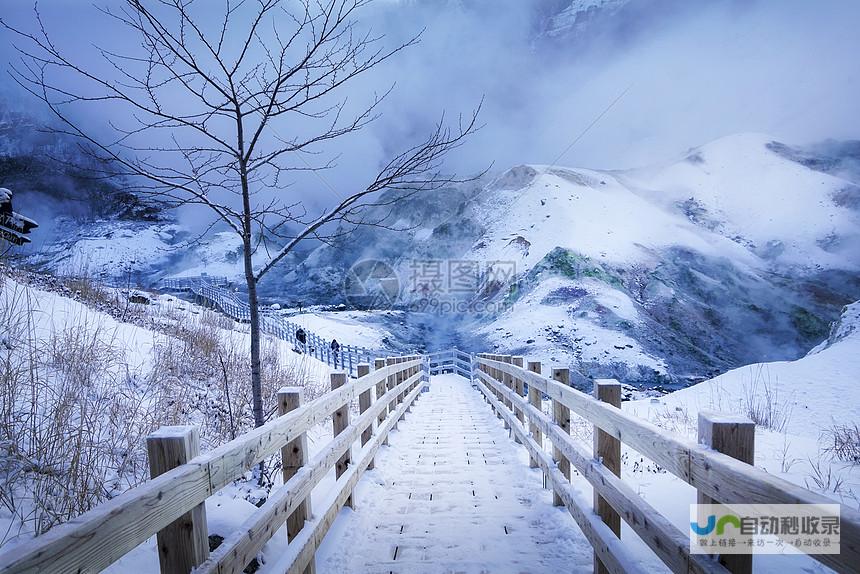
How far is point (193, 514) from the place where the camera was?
1.49 m

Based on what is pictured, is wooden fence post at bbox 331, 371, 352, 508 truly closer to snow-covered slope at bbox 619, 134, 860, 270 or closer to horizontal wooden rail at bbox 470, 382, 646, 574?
horizontal wooden rail at bbox 470, 382, 646, 574

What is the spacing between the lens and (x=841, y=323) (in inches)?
524

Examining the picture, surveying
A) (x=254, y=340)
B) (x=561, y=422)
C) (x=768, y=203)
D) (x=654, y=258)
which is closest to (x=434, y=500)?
(x=561, y=422)

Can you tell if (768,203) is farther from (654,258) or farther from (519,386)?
(519,386)

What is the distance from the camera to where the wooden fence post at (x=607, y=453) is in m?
2.52

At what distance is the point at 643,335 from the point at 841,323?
31.4ft

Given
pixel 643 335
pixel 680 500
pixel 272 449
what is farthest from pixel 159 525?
pixel 643 335

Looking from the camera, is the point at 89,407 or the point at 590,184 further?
the point at 590,184

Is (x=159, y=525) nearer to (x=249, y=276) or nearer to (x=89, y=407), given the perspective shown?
(x=249, y=276)

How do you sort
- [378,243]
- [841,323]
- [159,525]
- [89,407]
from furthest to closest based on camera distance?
[378,243] < [841,323] < [89,407] < [159,525]

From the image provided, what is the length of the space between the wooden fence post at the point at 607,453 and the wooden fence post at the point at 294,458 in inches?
71.5

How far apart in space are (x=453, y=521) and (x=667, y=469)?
2234mm

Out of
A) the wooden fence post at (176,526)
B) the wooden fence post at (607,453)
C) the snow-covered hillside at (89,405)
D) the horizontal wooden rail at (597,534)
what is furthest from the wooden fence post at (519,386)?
the wooden fence post at (176,526)

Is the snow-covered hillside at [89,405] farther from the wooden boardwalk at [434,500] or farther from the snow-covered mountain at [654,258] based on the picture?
the snow-covered mountain at [654,258]
